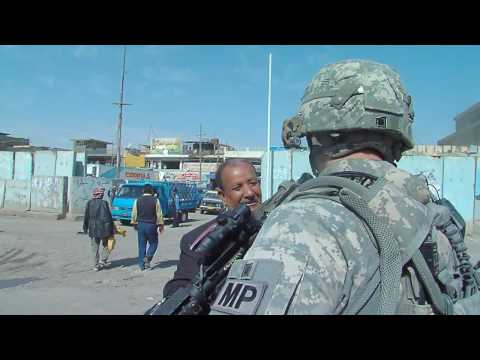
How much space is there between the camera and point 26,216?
20.5 meters

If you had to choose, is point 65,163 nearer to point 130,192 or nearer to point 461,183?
point 130,192

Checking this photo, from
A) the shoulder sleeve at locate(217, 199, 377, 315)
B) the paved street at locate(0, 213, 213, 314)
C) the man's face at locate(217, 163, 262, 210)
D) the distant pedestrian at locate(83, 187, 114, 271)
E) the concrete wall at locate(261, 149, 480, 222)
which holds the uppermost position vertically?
the concrete wall at locate(261, 149, 480, 222)

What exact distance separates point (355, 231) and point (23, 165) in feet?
86.4

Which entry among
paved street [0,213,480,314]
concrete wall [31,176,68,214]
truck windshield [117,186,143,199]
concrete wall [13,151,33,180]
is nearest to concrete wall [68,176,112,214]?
concrete wall [31,176,68,214]

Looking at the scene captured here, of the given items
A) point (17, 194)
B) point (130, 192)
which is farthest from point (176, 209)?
point (17, 194)

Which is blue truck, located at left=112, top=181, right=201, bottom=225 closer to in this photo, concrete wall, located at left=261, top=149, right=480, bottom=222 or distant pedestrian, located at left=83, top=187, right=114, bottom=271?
concrete wall, located at left=261, top=149, right=480, bottom=222

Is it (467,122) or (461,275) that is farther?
(467,122)

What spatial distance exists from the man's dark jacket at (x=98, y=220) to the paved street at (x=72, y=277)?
77cm

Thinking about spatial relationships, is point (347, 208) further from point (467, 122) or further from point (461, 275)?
point (467, 122)

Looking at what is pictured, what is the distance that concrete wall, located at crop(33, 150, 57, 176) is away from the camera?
23828 millimetres

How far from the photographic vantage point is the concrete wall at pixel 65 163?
23375 mm

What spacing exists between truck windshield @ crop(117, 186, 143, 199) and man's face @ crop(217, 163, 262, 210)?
595 inches
